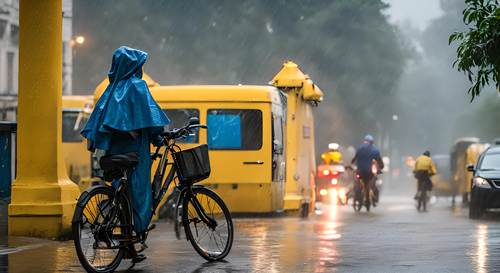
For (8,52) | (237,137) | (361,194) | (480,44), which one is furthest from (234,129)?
(8,52)

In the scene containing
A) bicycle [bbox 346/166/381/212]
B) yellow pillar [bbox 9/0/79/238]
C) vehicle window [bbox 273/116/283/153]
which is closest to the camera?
yellow pillar [bbox 9/0/79/238]

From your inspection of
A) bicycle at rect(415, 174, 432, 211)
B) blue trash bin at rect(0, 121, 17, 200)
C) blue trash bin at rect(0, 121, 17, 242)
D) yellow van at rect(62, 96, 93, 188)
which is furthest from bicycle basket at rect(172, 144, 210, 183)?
bicycle at rect(415, 174, 432, 211)

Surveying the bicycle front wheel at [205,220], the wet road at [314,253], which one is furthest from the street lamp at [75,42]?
the bicycle front wheel at [205,220]

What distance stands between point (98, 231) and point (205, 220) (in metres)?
1.29

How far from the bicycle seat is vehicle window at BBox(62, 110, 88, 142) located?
23.4 m

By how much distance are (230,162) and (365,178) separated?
866 centimetres

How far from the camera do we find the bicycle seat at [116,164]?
10.2 meters

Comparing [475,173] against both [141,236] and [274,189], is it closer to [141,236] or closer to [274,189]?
[274,189]

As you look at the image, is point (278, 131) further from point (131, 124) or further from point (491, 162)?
point (131, 124)

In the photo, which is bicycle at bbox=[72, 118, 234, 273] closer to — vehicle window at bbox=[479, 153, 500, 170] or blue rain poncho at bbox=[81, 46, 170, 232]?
blue rain poncho at bbox=[81, 46, 170, 232]

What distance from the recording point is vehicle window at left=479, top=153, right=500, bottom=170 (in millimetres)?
26248

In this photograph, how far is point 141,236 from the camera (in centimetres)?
1040

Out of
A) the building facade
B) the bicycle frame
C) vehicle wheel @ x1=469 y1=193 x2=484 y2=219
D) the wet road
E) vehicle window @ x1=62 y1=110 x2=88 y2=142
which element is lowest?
the wet road

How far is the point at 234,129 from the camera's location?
22.1 meters
